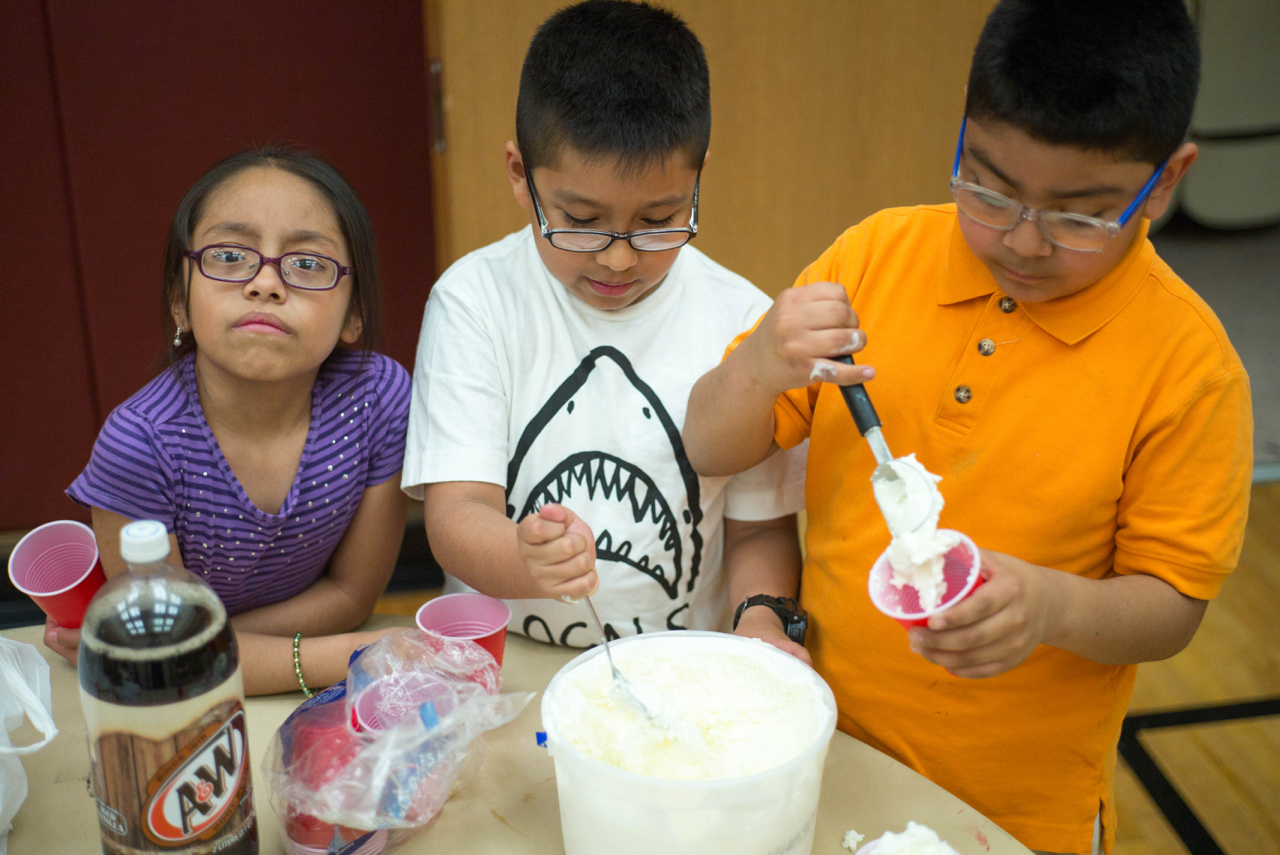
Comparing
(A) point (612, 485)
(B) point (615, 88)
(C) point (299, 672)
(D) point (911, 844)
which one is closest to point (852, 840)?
(D) point (911, 844)

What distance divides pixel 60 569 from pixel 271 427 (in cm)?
31

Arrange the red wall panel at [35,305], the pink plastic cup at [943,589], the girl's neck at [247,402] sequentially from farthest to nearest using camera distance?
the red wall panel at [35,305]
the girl's neck at [247,402]
the pink plastic cup at [943,589]

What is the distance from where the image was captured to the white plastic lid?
28.3 inches

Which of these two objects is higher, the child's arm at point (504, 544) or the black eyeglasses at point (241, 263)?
the black eyeglasses at point (241, 263)

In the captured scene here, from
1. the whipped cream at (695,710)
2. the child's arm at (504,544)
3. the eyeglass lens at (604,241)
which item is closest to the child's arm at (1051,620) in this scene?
the whipped cream at (695,710)

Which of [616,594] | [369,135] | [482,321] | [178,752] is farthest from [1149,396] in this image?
[369,135]

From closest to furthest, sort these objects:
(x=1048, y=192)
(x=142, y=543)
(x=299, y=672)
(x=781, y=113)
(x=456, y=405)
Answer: (x=142, y=543) → (x=1048, y=192) → (x=299, y=672) → (x=456, y=405) → (x=781, y=113)

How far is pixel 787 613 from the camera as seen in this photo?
1.24 meters

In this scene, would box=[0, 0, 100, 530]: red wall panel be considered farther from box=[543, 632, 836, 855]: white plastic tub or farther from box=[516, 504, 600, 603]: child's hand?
box=[543, 632, 836, 855]: white plastic tub

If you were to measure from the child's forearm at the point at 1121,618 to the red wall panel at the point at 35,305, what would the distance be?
2653 millimetres

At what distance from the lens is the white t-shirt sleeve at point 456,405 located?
1.26 meters

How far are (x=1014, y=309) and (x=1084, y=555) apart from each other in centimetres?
29

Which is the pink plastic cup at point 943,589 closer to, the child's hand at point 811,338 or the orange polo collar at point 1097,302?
the child's hand at point 811,338

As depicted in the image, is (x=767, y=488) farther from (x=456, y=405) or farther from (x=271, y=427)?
(x=271, y=427)
